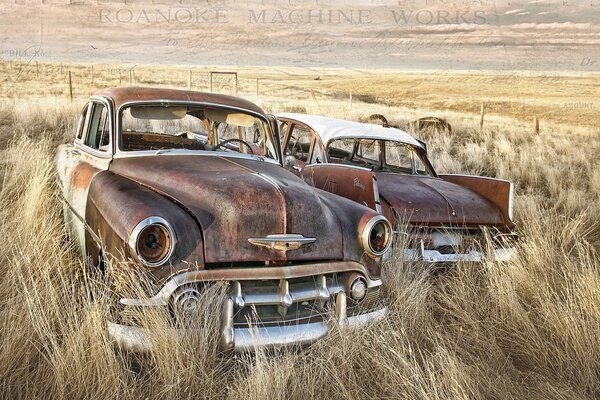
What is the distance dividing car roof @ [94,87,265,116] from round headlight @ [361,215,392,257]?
1884 millimetres

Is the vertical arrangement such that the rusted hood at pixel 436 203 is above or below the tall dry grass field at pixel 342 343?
above

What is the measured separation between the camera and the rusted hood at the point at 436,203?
5512mm

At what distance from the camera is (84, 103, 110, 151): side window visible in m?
4.93

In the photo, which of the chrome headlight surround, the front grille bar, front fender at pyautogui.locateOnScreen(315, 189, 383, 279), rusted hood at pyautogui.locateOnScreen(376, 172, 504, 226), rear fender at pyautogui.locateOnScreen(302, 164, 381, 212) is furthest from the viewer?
rusted hood at pyautogui.locateOnScreen(376, 172, 504, 226)

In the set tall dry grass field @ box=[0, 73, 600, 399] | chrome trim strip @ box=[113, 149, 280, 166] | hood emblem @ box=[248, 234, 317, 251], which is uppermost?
chrome trim strip @ box=[113, 149, 280, 166]

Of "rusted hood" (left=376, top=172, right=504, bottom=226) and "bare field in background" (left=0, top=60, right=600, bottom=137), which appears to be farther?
"bare field in background" (left=0, top=60, right=600, bottom=137)

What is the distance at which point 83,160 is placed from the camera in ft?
16.0

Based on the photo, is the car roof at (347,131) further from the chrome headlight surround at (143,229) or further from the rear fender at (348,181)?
the chrome headlight surround at (143,229)

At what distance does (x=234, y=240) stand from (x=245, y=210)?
0.21 meters

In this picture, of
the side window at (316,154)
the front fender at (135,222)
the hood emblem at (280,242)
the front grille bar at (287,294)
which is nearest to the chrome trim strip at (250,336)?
the front grille bar at (287,294)

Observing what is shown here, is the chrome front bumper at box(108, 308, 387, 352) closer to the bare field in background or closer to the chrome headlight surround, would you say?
the chrome headlight surround

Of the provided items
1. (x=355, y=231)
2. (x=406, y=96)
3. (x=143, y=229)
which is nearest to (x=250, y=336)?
(x=143, y=229)

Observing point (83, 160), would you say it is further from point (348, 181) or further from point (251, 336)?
point (251, 336)

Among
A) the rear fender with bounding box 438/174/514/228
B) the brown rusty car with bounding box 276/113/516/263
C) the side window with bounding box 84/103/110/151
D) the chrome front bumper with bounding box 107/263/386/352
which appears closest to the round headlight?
the chrome front bumper with bounding box 107/263/386/352
